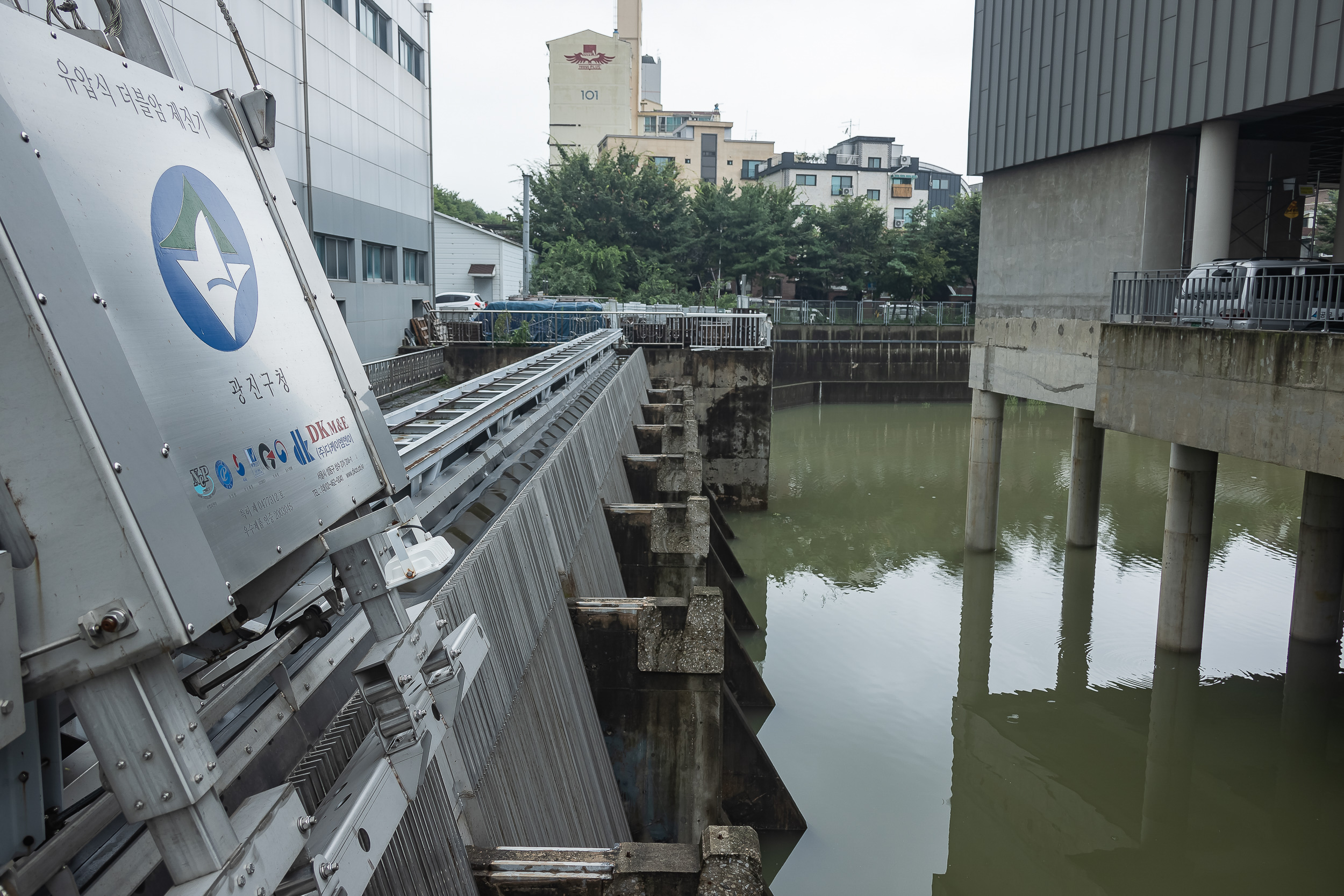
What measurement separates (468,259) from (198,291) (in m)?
49.3

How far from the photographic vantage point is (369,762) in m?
3.19

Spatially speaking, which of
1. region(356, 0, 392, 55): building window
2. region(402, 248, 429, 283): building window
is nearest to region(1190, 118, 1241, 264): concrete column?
region(356, 0, 392, 55): building window

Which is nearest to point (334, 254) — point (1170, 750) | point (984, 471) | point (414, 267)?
point (414, 267)

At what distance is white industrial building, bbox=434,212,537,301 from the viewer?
49875 millimetres

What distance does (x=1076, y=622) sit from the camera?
16.6m

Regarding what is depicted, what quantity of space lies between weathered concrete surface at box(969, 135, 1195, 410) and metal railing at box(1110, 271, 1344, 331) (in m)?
0.92

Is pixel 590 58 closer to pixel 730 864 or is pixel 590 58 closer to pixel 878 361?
pixel 878 361

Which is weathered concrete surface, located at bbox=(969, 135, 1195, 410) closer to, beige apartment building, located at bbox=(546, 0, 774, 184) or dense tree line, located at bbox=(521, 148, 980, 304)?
dense tree line, located at bbox=(521, 148, 980, 304)

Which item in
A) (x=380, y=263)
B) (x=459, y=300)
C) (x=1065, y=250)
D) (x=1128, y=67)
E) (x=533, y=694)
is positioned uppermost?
(x=1128, y=67)

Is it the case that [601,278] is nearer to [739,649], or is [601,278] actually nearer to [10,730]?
[739,649]

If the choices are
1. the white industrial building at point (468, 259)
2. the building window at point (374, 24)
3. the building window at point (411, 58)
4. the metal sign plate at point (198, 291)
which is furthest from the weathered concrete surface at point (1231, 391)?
the white industrial building at point (468, 259)

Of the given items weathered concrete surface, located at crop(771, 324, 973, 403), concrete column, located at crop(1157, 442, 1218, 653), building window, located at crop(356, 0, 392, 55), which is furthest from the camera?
weathered concrete surface, located at crop(771, 324, 973, 403)

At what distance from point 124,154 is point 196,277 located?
36 cm

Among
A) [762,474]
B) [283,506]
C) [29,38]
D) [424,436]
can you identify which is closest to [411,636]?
[283,506]
